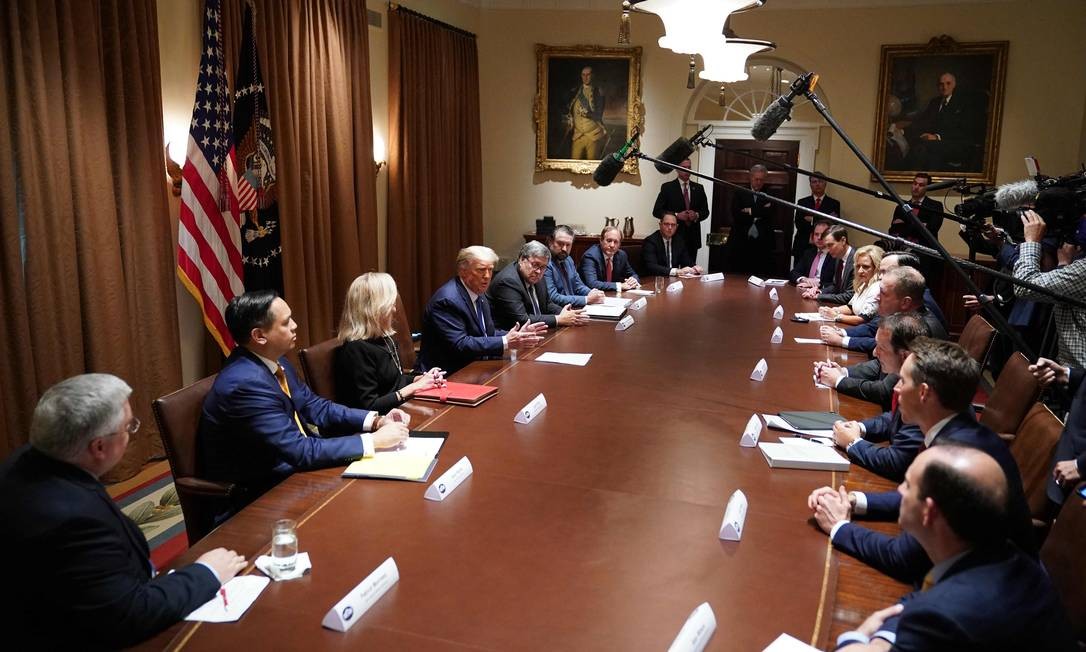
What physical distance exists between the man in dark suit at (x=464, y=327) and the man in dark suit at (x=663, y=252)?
10.9 feet

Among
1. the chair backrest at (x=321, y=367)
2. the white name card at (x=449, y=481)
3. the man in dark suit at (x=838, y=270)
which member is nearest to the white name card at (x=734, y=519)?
the white name card at (x=449, y=481)

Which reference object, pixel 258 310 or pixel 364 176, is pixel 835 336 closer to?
pixel 258 310

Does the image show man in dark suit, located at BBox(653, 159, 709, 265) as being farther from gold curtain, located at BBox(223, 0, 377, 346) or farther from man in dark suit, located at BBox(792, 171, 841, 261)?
A: gold curtain, located at BBox(223, 0, 377, 346)

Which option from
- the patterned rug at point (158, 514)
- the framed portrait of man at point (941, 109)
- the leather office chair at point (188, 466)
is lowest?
the patterned rug at point (158, 514)

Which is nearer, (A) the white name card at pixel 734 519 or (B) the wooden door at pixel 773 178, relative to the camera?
(A) the white name card at pixel 734 519

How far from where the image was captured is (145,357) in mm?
4586

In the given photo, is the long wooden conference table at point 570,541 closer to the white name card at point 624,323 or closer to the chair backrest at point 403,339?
the chair backrest at point 403,339

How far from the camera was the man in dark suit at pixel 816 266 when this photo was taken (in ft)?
22.3

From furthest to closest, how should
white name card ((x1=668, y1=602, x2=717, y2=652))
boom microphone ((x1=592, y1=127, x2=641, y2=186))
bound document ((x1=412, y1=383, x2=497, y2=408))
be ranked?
bound document ((x1=412, y1=383, x2=497, y2=408))
boom microphone ((x1=592, y1=127, x2=641, y2=186))
white name card ((x1=668, y1=602, x2=717, y2=652))

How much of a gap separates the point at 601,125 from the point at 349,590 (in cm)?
821

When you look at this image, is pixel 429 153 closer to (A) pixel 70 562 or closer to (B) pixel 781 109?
(B) pixel 781 109

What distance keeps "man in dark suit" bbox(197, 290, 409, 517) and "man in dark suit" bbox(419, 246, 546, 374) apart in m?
1.27

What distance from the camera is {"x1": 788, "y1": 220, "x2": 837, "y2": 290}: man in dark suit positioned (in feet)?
22.3

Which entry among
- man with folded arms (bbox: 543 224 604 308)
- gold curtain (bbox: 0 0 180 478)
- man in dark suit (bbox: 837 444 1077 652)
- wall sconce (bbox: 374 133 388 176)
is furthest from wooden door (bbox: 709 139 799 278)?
man in dark suit (bbox: 837 444 1077 652)
